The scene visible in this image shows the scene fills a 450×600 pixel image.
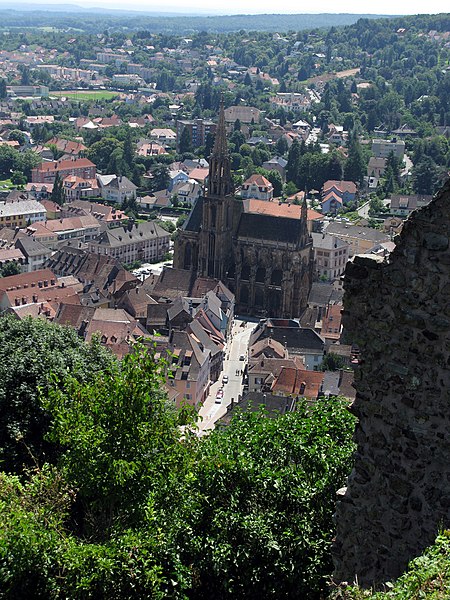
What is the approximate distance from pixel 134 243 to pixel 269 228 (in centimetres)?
1718

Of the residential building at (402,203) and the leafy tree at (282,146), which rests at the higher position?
the residential building at (402,203)

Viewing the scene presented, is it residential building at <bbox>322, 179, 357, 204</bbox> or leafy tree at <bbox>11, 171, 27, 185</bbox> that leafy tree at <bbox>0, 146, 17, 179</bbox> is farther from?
residential building at <bbox>322, 179, 357, 204</bbox>

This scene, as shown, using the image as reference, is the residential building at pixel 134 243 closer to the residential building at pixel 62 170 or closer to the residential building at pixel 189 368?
the residential building at pixel 189 368

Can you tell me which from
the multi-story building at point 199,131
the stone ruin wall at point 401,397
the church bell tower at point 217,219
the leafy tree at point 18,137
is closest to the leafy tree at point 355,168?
the multi-story building at point 199,131

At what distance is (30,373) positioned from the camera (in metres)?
23.2

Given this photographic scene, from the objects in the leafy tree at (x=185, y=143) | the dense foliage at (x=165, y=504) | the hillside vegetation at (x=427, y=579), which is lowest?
the leafy tree at (x=185, y=143)

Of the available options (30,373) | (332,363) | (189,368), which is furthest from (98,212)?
(30,373)

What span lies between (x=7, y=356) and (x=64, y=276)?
4784 centimetres

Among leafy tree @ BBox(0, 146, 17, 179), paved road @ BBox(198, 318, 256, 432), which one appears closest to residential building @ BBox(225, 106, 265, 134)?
leafy tree @ BBox(0, 146, 17, 179)

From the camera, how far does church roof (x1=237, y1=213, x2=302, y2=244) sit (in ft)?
225

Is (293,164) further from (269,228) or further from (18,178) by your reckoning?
(269,228)

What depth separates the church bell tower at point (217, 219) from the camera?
69.7m

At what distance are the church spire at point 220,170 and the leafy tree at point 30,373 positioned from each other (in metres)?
43.4

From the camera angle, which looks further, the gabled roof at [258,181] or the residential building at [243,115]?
the residential building at [243,115]
